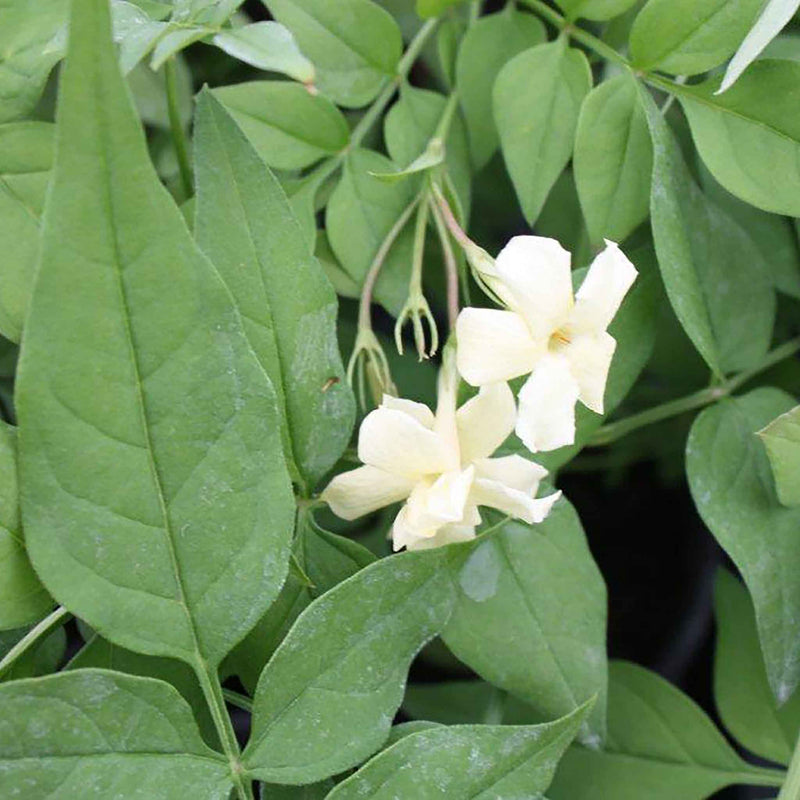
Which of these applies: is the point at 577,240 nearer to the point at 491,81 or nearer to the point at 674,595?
the point at 491,81

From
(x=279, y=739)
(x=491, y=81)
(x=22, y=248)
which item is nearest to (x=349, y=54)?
(x=491, y=81)

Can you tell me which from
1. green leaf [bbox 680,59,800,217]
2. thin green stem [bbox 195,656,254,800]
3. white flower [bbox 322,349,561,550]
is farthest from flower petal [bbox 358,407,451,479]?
green leaf [bbox 680,59,800,217]

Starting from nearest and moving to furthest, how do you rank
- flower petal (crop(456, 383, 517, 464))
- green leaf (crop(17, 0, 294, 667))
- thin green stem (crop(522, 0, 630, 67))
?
1. green leaf (crop(17, 0, 294, 667))
2. flower petal (crop(456, 383, 517, 464))
3. thin green stem (crop(522, 0, 630, 67))

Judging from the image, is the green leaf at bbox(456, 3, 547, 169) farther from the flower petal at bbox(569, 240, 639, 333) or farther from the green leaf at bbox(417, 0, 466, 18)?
the flower petal at bbox(569, 240, 639, 333)

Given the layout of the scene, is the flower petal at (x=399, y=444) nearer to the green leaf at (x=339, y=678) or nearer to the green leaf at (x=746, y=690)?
the green leaf at (x=339, y=678)

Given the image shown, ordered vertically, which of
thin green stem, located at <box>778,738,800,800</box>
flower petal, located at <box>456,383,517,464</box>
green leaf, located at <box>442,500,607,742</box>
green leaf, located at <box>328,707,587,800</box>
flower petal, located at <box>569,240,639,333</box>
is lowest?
thin green stem, located at <box>778,738,800,800</box>

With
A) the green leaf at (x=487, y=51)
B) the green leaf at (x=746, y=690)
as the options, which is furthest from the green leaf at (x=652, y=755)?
the green leaf at (x=487, y=51)
